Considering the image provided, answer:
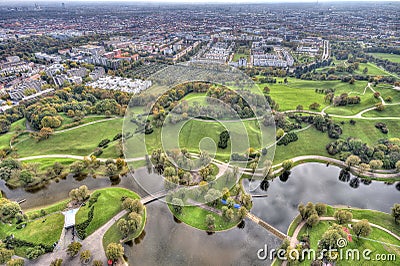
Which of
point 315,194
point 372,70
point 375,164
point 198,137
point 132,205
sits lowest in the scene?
point 315,194

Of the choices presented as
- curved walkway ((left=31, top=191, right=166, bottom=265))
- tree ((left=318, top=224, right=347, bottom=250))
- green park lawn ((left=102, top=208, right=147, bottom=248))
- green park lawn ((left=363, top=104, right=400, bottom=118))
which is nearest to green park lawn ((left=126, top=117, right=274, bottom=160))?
green park lawn ((left=102, top=208, right=147, bottom=248))

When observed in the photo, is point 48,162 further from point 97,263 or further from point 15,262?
point 97,263

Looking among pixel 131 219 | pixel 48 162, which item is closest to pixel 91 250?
pixel 131 219

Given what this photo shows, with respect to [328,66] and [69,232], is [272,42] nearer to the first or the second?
[328,66]

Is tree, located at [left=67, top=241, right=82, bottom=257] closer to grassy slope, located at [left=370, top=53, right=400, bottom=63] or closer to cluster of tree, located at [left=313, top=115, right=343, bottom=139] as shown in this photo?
cluster of tree, located at [left=313, top=115, right=343, bottom=139]

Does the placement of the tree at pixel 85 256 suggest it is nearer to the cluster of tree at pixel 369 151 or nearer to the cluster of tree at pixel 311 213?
the cluster of tree at pixel 311 213

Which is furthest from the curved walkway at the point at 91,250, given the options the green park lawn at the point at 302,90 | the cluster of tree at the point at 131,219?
the green park lawn at the point at 302,90
